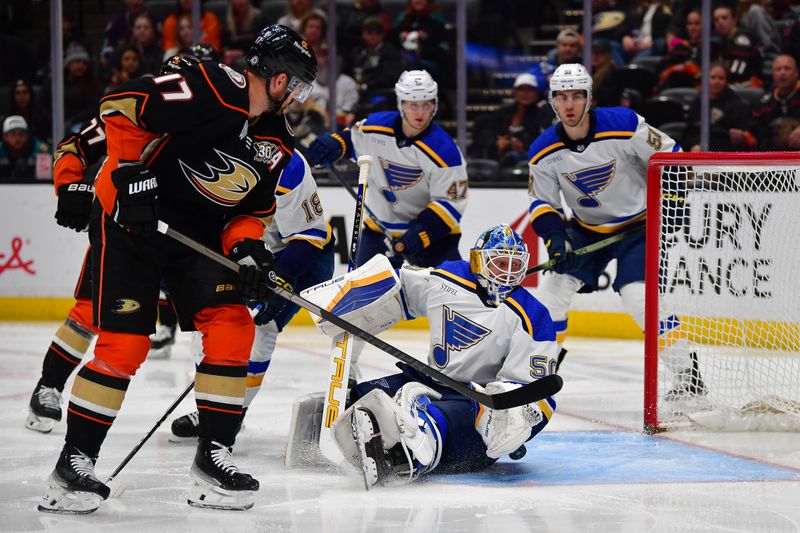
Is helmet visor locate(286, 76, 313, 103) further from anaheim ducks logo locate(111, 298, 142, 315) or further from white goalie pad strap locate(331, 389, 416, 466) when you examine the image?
white goalie pad strap locate(331, 389, 416, 466)

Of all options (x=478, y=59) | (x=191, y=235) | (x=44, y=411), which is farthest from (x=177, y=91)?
(x=478, y=59)

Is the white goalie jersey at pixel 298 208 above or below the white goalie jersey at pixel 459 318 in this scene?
above

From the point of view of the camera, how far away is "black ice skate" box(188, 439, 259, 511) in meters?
2.84

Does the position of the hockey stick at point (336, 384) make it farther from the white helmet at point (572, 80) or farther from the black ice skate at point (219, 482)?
the white helmet at point (572, 80)

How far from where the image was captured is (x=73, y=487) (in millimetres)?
2738

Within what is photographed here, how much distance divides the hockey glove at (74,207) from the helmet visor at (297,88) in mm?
901

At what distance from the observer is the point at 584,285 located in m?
4.68

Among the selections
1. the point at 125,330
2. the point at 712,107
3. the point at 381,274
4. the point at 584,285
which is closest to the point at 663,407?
the point at 584,285

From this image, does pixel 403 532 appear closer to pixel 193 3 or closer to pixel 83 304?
pixel 83 304

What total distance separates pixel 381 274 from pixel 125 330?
0.79 meters

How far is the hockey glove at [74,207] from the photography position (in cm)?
345

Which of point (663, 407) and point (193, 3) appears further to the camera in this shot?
point (193, 3)

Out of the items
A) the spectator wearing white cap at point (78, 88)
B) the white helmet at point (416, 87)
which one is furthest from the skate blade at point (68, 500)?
the spectator wearing white cap at point (78, 88)

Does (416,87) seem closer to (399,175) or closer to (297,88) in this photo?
(399,175)
